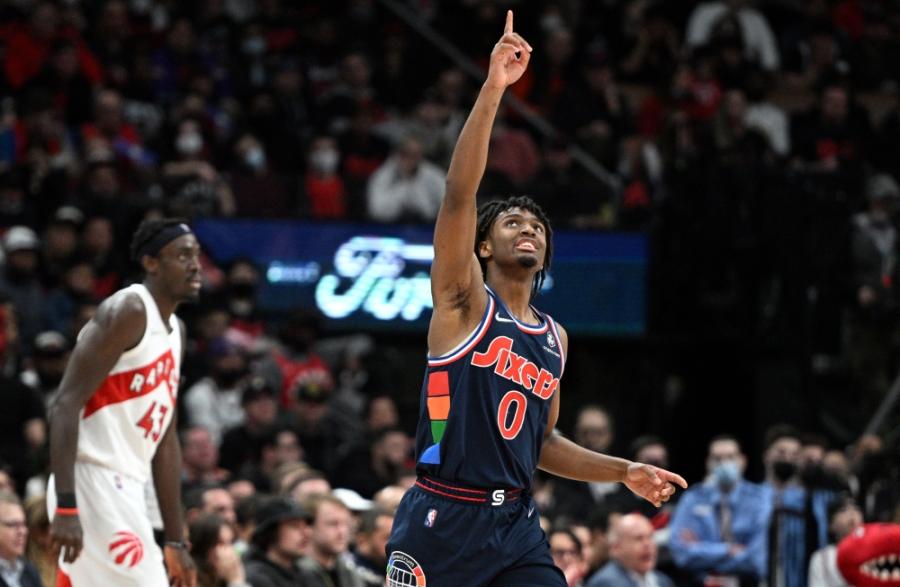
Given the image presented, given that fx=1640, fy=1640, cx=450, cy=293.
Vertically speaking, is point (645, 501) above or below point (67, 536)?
below

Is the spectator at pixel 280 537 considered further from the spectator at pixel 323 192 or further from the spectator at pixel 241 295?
the spectator at pixel 323 192

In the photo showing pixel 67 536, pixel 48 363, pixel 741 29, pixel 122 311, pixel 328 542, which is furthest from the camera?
pixel 741 29

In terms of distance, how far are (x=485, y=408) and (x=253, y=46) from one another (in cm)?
1157

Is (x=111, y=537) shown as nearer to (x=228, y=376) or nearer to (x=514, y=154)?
(x=228, y=376)

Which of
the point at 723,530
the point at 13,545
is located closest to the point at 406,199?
the point at 723,530

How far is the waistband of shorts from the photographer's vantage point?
5547mm

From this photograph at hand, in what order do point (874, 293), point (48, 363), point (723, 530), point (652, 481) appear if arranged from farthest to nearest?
point (874, 293)
point (723, 530)
point (48, 363)
point (652, 481)

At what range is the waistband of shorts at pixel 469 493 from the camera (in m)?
5.55

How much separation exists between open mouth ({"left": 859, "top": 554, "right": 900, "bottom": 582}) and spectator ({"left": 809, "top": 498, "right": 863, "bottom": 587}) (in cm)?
372

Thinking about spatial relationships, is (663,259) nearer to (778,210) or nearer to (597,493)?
(778,210)

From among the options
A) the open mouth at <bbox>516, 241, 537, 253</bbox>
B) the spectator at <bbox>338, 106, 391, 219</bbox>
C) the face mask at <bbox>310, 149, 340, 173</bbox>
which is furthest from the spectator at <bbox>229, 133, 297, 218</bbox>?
the open mouth at <bbox>516, 241, 537, 253</bbox>

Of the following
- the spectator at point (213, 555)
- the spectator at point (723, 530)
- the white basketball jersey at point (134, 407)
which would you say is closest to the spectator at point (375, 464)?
the spectator at point (723, 530)

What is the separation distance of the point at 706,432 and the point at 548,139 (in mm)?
3280

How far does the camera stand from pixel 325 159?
14930 millimetres
